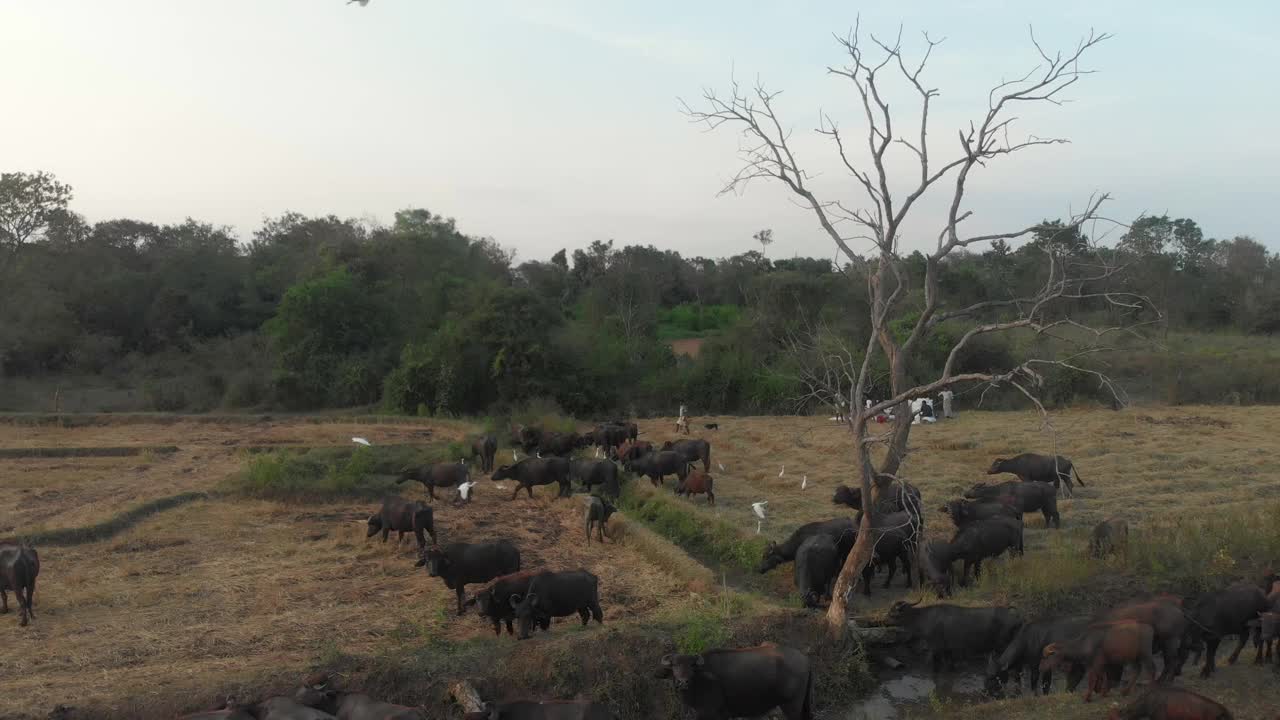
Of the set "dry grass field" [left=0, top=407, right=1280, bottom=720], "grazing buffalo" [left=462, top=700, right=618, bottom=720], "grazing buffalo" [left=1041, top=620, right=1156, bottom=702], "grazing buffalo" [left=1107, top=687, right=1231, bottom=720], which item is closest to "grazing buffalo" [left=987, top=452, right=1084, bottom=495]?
"dry grass field" [left=0, top=407, right=1280, bottom=720]

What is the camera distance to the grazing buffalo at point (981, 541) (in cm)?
1255

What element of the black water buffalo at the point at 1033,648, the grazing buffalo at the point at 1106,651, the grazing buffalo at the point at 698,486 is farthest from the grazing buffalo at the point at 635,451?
the grazing buffalo at the point at 1106,651

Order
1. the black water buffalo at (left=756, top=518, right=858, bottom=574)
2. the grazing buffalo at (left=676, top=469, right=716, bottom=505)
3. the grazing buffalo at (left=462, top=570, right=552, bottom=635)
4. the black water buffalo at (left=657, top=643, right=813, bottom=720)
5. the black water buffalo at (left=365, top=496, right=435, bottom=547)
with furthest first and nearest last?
the grazing buffalo at (left=676, top=469, right=716, bottom=505)
the black water buffalo at (left=365, top=496, right=435, bottom=547)
the black water buffalo at (left=756, top=518, right=858, bottom=574)
the grazing buffalo at (left=462, top=570, right=552, bottom=635)
the black water buffalo at (left=657, top=643, right=813, bottom=720)

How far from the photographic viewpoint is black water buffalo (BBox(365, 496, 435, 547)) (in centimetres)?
1443

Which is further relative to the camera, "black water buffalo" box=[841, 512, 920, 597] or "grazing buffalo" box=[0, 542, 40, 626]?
"black water buffalo" box=[841, 512, 920, 597]

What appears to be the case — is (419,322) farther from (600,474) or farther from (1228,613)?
(1228,613)

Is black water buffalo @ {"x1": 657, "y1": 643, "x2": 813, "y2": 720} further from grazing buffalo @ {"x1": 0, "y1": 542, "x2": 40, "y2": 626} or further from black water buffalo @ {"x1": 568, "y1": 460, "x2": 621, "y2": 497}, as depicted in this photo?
black water buffalo @ {"x1": 568, "y1": 460, "x2": 621, "y2": 497}

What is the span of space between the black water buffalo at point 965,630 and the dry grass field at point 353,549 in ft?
2.96

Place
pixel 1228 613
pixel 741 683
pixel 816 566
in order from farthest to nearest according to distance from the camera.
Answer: pixel 816 566 → pixel 1228 613 → pixel 741 683

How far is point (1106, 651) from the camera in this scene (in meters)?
9.09

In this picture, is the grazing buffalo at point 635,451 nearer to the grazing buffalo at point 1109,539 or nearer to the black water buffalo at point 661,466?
the black water buffalo at point 661,466

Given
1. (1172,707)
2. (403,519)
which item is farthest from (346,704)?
(1172,707)

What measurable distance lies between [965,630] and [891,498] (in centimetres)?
287

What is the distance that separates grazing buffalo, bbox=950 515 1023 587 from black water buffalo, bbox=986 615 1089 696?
2408mm
